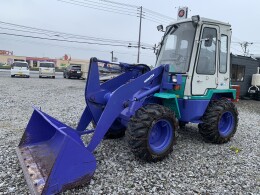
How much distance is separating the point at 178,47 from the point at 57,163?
11.9ft

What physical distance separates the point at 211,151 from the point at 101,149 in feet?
7.47

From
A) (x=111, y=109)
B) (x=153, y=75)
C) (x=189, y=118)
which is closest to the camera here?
(x=111, y=109)

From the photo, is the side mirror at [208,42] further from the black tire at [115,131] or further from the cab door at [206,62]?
the black tire at [115,131]

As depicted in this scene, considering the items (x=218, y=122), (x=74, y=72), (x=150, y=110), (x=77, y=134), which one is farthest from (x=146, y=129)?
(x=74, y=72)

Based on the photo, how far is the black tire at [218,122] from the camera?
5547 millimetres

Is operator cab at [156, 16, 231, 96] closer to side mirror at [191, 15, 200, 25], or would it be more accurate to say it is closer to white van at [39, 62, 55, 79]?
side mirror at [191, 15, 200, 25]

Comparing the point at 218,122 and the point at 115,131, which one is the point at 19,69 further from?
the point at 218,122

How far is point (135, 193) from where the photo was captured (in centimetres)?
365

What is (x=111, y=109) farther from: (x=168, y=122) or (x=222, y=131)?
(x=222, y=131)

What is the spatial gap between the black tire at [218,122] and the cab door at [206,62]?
42cm

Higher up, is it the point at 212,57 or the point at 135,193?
the point at 212,57

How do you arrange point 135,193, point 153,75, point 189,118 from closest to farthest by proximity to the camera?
point 135,193 < point 153,75 < point 189,118

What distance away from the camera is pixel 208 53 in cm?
566

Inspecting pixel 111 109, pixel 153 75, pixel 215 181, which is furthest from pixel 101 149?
pixel 215 181
